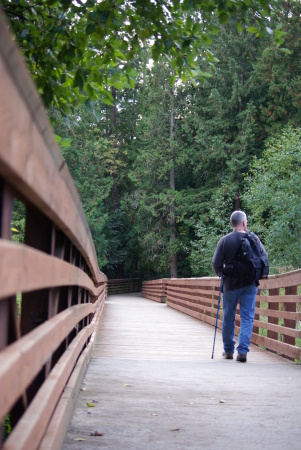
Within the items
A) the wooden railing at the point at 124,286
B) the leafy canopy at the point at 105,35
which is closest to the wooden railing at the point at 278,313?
the leafy canopy at the point at 105,35

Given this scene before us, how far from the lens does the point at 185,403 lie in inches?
189

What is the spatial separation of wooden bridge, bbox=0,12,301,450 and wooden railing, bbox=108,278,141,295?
33.4 metres

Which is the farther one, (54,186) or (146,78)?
(146,78)

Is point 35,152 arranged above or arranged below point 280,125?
below

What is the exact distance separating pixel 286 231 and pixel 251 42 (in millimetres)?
18170

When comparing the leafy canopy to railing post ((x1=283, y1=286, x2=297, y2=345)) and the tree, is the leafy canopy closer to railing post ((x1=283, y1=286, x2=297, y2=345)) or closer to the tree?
railing post ((x1=283, y1=286, x2=297, y2=345))

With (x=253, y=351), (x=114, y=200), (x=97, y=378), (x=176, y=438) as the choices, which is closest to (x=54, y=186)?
(x=176, y=438)

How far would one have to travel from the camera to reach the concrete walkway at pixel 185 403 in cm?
370

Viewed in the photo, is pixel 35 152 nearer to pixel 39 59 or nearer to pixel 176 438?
pixel 176 438

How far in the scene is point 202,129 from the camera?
1515 inches

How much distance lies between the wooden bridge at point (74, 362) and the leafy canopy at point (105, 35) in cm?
227

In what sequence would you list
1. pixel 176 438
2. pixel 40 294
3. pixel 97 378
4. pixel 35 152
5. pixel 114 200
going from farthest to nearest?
pixel 114 200 → pixel 97 378 → pixel 176 438 → pixel 40 294 → pixel 35 152

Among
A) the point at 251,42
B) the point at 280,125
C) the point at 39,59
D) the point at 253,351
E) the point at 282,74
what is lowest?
the point at 253,351

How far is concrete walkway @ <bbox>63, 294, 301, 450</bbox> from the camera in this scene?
370cm
